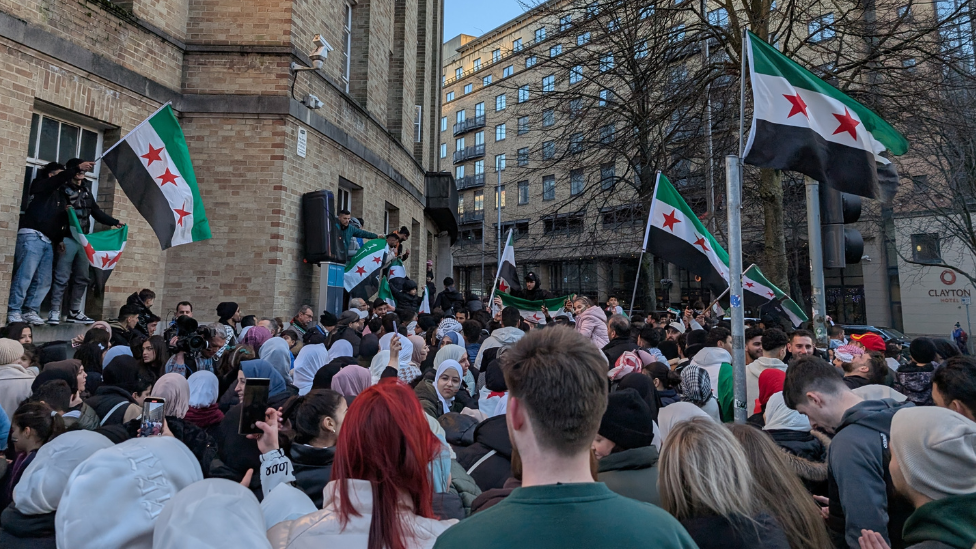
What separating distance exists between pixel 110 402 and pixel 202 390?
58cm

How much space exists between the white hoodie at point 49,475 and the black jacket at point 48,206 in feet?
23.5

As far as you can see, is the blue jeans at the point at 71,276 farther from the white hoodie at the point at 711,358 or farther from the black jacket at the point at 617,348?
the white hoodie at the point at 711,358

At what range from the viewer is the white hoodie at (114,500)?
1.83 meters

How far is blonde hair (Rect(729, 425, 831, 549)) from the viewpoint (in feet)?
6.93

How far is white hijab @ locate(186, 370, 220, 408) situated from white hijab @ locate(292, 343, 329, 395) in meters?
1.66

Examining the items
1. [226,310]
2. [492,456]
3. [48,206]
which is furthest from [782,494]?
[48,206]

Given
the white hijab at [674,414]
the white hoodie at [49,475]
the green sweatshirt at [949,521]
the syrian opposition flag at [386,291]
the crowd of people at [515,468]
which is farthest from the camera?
the syrian opposition flag at [386,291]

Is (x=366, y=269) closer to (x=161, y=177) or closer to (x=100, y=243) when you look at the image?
(x=100, y=243)

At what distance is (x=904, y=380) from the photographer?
4926mm

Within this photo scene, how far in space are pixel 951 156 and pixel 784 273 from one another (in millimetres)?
12131

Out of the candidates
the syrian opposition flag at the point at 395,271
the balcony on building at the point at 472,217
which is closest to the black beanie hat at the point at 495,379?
the syrian opposition flag at the point at 395,271

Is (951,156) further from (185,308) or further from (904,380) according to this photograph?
(185,308)

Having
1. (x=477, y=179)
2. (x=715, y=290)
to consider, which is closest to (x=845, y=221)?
(x=715, y=290)

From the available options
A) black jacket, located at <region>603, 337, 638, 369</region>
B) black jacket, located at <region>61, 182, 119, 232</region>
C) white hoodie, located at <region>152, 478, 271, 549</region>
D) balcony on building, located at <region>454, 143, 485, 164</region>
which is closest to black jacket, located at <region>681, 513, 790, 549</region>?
white hoodie, located at <region>152, 478, 271, 549</region>
